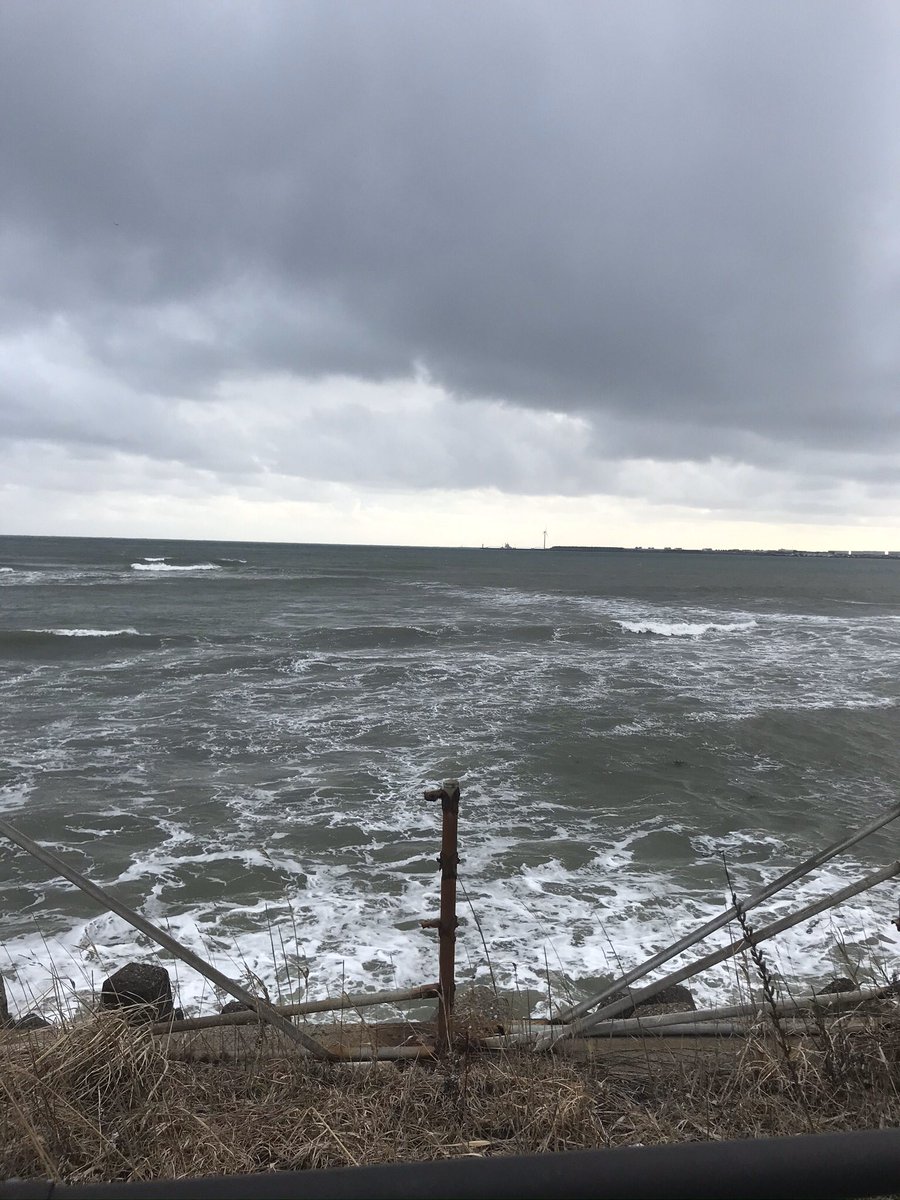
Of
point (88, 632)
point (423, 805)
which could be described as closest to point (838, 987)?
point (423, 805)

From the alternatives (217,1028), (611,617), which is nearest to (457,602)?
(611,617)

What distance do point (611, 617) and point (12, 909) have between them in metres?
35.2

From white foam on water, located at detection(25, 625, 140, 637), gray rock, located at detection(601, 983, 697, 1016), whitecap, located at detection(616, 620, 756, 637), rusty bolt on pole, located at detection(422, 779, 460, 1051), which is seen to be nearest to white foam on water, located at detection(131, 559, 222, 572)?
white foam on water, located at detection(25, 625, 140, 637)

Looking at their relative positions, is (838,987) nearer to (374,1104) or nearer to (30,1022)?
(374,1104)

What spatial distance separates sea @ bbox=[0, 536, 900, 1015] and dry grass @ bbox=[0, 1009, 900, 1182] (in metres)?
0.69

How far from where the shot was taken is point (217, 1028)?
4031 mm

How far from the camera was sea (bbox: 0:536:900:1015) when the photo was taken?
6688mm

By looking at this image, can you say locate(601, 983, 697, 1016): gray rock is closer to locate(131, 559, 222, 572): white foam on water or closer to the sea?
the sea

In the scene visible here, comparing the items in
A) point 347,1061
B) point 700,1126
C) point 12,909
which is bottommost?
point 12,909

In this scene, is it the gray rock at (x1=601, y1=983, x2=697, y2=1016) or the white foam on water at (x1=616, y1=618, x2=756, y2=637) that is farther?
the white foam on water at (x1=616, y1=618, x2=756, y2=637)

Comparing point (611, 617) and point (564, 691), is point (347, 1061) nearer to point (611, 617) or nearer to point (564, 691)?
point (564, 691)

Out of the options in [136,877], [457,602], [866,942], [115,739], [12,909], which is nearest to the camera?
[866,942]

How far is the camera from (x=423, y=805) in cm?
1071

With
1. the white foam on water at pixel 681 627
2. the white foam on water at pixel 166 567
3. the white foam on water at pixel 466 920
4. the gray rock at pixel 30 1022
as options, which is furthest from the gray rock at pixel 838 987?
the white foam on water at pixel 166 567
